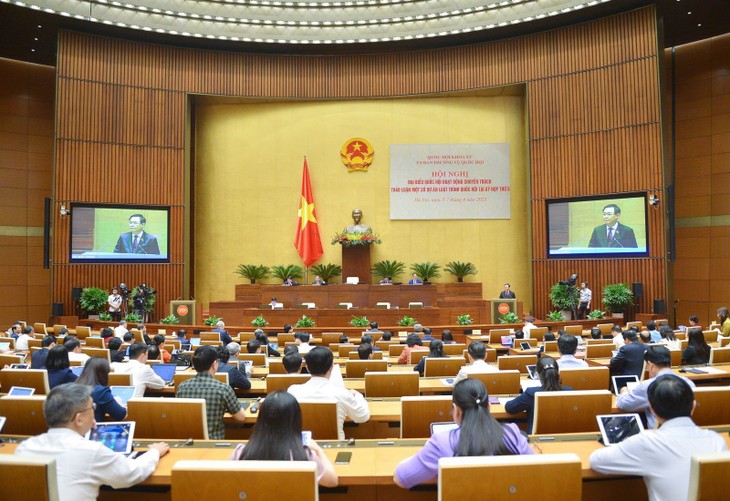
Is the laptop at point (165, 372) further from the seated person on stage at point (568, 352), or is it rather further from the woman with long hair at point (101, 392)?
the seated person on stage at point (568, 352)

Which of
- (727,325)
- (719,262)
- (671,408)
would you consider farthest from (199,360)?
(719,262)

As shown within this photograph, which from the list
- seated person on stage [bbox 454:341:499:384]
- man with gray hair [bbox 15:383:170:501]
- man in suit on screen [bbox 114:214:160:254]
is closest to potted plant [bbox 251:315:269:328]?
man in suit on screen [bbox 114:214:160:254]

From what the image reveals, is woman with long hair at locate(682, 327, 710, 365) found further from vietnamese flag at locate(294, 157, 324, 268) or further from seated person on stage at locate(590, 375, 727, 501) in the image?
vietnamese flag at locate(294, 157, 324, 268)

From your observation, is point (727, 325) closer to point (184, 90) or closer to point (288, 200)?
point (288, 200)

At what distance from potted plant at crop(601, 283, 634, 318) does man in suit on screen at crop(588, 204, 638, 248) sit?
1.10m

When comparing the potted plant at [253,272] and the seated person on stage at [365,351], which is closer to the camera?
the seated person on stage at [365,351]

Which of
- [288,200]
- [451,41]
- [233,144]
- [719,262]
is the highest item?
[451,41]

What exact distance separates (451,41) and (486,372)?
1291 centimetres

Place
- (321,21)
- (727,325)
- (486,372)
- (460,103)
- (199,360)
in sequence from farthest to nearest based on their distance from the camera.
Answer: (460,103)
(321,21)
(727,325)
(486,372)
(199,360)

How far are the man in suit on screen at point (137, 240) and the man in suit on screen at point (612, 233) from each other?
1133 centimetres

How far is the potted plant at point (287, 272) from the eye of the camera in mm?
14938

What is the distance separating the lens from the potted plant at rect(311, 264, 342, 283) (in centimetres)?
1470

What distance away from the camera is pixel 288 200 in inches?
637

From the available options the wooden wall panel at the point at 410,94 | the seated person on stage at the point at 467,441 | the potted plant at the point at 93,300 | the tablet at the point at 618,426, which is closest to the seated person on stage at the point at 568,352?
the tablet at the point at 618,426
